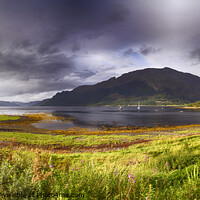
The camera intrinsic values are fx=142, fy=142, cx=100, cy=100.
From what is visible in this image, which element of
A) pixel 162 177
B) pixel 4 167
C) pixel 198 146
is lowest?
pixel 198 146

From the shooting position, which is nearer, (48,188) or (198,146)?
(48,188)

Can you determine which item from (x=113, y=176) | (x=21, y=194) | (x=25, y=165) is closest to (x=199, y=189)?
(x=113, y=176)

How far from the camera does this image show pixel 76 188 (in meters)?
3.02

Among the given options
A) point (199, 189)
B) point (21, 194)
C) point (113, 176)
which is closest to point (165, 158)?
point (199, 189)

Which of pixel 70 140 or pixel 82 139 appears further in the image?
pixel 82 139

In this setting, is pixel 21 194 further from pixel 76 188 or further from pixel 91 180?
pixel 91 180

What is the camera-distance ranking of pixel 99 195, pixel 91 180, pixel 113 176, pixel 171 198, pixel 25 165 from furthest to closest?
pixel 25 165 → pixel 113 176 → pixel 91 180 → pixel 99 195 → pixel 171 198

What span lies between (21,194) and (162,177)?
365 centimetres

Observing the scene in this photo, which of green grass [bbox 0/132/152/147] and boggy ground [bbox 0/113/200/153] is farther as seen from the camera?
green grass [bbox 0/132/152/147]

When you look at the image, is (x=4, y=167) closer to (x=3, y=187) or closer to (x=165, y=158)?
(x=3, y=187)

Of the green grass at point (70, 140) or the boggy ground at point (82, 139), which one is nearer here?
the boggy ground at point (82, 139)

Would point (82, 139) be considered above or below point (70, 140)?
below

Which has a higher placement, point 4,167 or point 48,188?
point 4,167

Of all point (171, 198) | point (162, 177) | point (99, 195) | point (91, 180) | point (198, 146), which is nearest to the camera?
point (171, 198)
